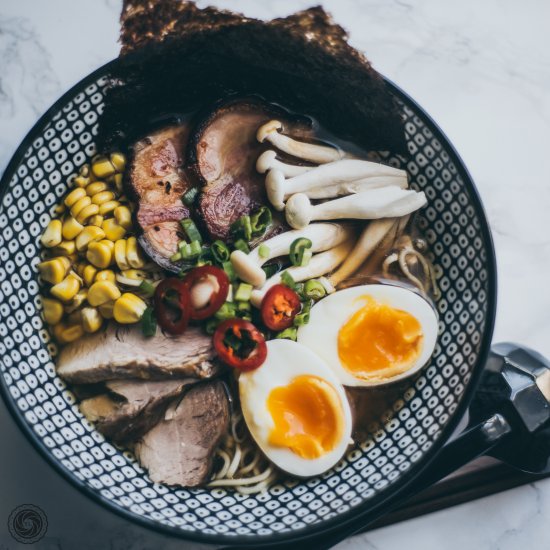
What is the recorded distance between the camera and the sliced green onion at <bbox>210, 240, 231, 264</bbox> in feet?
7.48

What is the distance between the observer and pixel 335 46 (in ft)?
7.93

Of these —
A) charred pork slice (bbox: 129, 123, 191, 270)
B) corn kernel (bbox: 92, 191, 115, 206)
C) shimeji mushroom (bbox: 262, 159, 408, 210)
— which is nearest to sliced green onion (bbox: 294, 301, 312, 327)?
shimeji mushroom (bbox: 262, 159, 408, 210)

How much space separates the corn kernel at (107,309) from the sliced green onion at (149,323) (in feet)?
0.40

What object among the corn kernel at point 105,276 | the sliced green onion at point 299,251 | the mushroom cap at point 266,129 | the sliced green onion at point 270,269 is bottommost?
the sliced green onion at point 270,269

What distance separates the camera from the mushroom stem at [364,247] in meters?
2.38

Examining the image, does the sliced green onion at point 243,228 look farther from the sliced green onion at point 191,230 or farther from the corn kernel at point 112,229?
the corn kernel at point 112,229

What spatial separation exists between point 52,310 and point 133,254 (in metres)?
0.34

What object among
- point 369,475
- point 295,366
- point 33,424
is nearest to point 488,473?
point 369,475

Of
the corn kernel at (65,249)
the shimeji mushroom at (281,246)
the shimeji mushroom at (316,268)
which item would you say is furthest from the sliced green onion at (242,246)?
the corn kernel at (65,249)

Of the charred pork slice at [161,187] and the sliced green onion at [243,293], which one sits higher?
the charred pork slice at [161,187]

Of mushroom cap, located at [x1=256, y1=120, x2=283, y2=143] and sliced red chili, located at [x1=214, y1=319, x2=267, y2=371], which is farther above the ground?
mushroom cap, located at [x1=256, y1=120, x2=283, y2=143]

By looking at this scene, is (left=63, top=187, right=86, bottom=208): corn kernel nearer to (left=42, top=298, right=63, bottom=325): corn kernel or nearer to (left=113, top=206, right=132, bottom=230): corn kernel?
(left=113, top=206, right=132, bottom=230): corn kernel

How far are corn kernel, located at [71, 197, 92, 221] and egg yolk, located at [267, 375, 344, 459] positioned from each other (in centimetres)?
94

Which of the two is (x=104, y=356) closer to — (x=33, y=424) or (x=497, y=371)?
(x=33, y=424)
